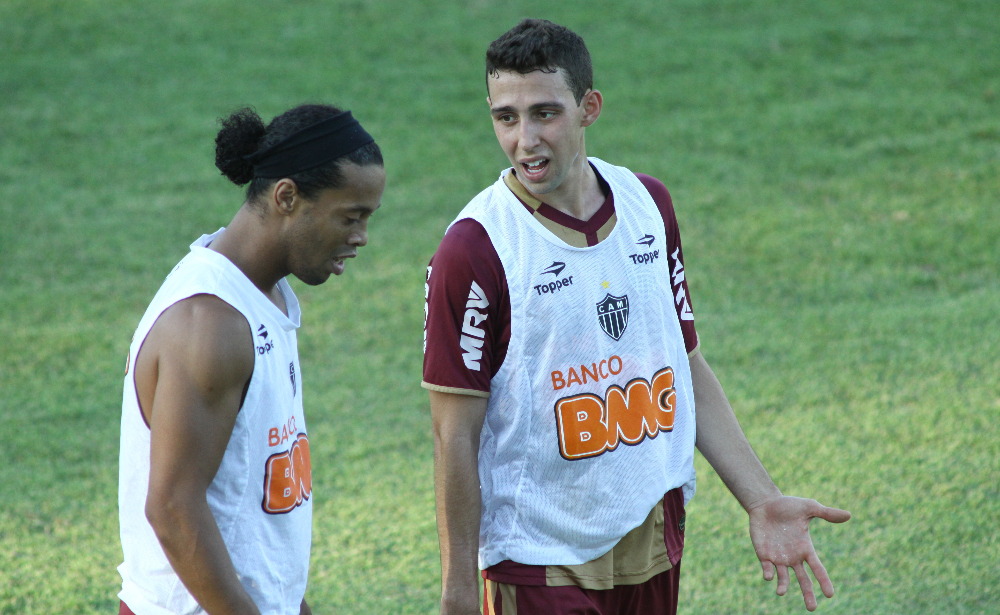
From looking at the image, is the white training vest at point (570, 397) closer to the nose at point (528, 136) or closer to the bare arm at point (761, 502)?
Result: the nose at point (528, 136)

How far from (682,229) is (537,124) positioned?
582cm

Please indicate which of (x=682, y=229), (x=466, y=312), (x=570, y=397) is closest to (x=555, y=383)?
(x=570, y=397)

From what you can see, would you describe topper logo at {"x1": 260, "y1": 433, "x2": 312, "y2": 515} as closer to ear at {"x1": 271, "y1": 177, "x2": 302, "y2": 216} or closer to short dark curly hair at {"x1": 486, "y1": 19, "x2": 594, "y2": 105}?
ear at {"x1": 271, "y1": 177, "x2": 302, "y2": 216}

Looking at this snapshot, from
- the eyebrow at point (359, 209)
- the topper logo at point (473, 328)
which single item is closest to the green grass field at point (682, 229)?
the topper logo at point (473, 328)

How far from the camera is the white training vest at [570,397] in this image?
8.54 feet

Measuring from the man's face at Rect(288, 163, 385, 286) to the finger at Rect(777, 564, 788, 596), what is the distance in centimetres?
150

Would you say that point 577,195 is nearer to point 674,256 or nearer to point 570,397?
point 674,256

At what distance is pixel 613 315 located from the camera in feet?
8.80

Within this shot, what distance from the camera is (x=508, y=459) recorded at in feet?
8.75

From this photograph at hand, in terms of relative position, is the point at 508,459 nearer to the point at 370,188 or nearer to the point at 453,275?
the point at 453,275

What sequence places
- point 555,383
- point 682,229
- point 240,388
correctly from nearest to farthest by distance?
point 240,388, point 555,383, point 682,229

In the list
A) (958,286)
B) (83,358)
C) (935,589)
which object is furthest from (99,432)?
(958,286)

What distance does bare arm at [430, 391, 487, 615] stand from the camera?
250 cm

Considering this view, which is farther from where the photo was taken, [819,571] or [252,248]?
[819,571]
